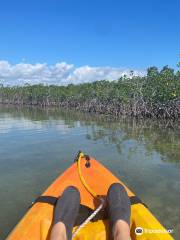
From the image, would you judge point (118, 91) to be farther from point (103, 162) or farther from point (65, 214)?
point (65, 214)

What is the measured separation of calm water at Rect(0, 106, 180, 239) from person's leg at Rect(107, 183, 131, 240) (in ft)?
5.77

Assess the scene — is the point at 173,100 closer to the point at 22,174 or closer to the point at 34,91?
the point at 22,174

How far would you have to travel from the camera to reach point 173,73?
94.7ft

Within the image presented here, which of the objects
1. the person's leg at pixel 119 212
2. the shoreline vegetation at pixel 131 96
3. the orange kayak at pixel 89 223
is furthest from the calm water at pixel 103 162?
the shoreline vegetation at pixel 131 96

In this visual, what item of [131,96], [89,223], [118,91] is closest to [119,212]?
[89,223]

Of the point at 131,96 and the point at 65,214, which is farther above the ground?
the point at 131,96

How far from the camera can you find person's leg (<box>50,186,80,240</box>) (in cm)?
411

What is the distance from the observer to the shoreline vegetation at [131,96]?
28094 millimetres

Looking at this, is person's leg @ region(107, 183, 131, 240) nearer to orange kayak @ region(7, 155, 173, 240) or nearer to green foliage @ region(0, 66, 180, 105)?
orange kayak @ region(7, 155, 173, 240)

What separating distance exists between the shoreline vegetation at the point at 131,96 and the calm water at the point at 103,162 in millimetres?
9263

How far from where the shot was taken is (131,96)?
3659 cm

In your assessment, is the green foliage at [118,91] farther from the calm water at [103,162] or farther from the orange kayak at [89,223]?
the orange kayak at [89,223]

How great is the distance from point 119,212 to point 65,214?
76cm

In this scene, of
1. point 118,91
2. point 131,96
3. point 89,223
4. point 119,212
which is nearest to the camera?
point 119,212
